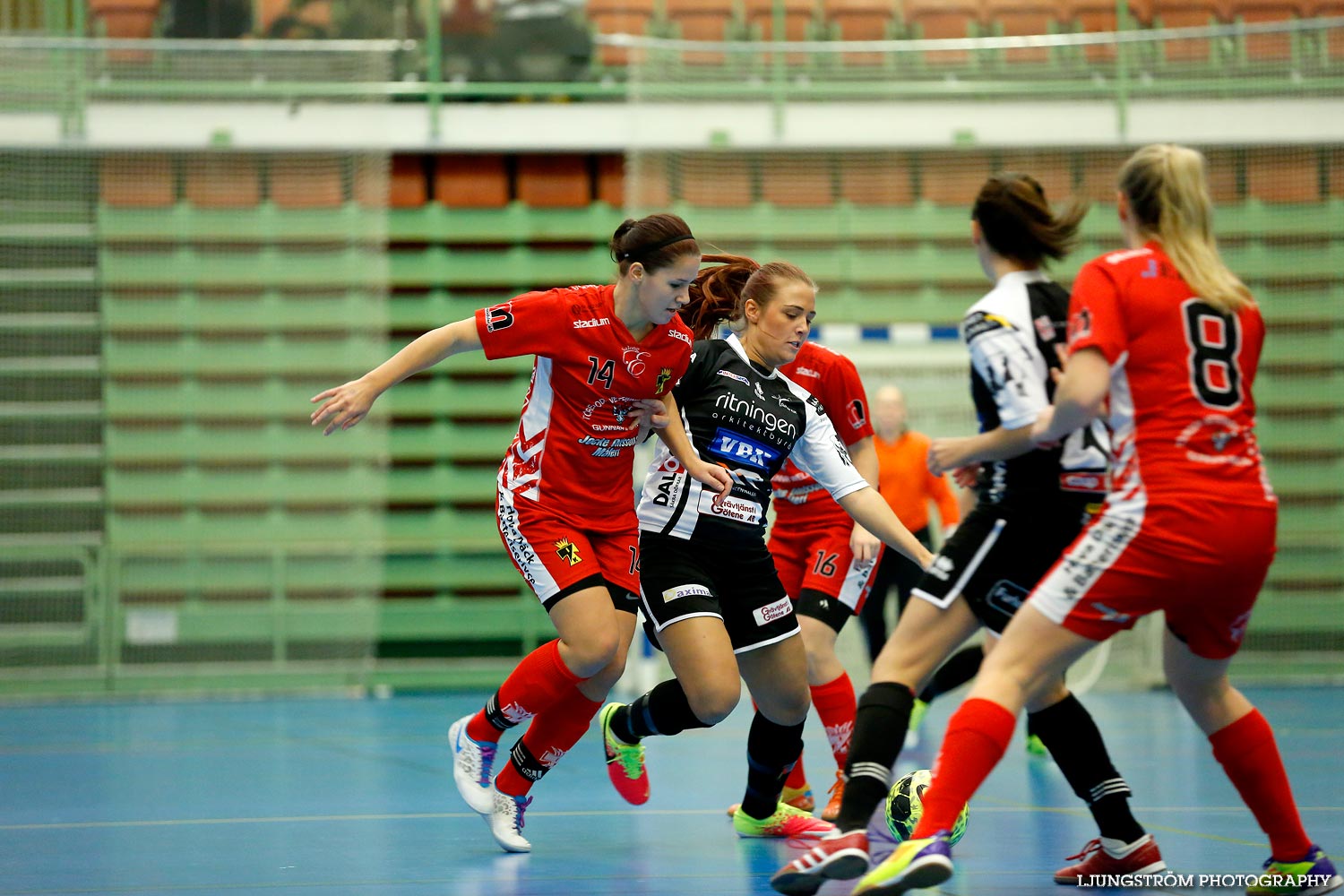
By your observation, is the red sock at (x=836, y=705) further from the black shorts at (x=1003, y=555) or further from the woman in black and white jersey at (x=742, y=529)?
the black shorts at (x=1003, y=555)

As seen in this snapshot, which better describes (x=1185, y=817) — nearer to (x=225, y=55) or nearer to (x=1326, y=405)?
(x=1326, y=405)

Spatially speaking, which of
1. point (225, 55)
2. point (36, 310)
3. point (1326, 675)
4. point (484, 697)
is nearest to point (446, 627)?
point (484, 697)

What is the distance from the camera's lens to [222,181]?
1119 centimetres

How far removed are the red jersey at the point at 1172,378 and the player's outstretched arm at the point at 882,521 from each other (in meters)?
0.95

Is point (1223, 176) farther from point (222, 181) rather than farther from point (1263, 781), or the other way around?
point (1263, 781)

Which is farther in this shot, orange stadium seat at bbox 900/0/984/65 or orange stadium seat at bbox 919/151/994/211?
orange stadium seat at bbox 900/0/984/65

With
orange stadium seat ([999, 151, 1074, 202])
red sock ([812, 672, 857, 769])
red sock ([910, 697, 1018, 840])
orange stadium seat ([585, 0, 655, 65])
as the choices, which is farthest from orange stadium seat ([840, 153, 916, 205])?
red sock ([910, 697, 1018, 840])

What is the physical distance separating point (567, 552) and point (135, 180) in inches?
319

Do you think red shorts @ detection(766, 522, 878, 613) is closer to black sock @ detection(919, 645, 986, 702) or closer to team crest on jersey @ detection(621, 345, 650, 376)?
team crest on jersey @ detection(621, 345, 650, 376)

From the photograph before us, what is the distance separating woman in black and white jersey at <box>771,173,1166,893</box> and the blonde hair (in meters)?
0.50

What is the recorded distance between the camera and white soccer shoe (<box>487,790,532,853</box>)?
4352 millimetres

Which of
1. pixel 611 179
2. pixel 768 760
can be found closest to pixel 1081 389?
pixel 768 760

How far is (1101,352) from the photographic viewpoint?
3.05 m

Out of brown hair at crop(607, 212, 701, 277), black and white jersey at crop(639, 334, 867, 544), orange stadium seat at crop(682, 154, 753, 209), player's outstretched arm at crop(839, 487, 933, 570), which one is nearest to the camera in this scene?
player's outstretched arm at crop(839, 487, 933, 570)
